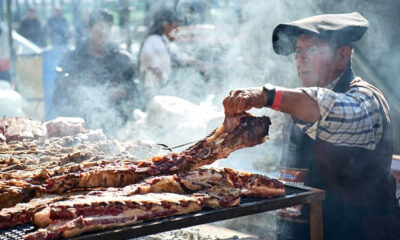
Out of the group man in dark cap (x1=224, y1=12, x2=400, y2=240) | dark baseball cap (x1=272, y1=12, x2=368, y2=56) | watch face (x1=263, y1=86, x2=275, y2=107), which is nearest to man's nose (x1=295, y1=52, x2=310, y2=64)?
man in dark cap (x1=224, y1=12, x2=400, y2=240)

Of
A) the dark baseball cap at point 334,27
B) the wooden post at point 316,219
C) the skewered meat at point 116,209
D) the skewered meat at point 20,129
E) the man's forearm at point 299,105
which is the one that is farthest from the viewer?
the skewered meat at point 20,129

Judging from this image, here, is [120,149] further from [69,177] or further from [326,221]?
[326,221]

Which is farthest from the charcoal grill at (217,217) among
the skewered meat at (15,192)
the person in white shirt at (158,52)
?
the person in white shirt at (158,52)

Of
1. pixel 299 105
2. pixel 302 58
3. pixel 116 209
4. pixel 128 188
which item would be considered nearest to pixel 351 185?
pixel 299 105

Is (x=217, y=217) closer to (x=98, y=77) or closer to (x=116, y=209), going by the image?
(x=116, y=209)

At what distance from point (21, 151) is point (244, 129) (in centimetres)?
244

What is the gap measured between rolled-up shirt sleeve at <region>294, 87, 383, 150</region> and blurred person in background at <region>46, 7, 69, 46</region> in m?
14.0

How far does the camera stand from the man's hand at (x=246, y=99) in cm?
328

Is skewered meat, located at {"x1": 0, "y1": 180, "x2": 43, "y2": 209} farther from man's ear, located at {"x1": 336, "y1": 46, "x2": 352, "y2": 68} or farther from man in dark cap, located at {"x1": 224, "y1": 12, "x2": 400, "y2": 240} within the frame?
man's ear, located at {"x1": 336, "y1": 46, "x2": 352, "y2": 68}

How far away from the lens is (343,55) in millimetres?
4113

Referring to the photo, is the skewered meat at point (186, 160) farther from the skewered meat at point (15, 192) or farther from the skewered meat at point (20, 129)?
the skewered meat at point (20, 129)

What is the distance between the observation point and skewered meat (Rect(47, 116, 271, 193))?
3.28 meters

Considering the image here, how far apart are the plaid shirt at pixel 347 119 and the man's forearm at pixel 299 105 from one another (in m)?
0.04

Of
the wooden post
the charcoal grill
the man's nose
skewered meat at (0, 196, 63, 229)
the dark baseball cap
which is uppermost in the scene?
the dark baseball cap
